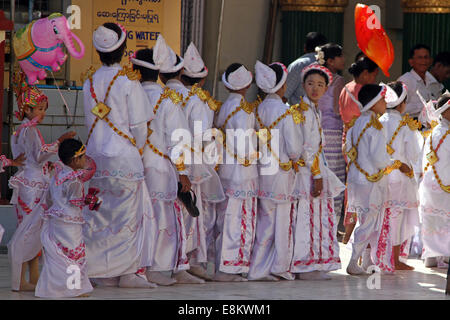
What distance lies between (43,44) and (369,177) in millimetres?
2730

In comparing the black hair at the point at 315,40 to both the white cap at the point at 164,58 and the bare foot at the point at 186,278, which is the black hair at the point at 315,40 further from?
the bare foot at the point at 186,278

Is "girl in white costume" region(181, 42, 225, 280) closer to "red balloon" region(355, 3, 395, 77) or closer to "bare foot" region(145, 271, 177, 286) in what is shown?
"bare foot" region(145, 271, 177, 286)

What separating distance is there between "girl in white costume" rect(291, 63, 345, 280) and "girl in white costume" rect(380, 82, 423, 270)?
25.4 inches

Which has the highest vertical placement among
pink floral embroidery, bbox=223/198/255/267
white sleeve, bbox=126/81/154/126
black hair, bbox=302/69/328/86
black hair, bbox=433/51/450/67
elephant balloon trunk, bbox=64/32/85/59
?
black hair, bbox=433/51/450/67

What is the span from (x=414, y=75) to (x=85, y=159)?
511cm

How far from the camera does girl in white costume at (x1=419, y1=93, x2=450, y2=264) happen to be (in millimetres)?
8773

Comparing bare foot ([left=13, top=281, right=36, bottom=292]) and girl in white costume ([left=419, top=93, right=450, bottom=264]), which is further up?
girl in white costume ([left=419, top=93, right=450, bottom=264])

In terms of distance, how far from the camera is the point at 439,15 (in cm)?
1275

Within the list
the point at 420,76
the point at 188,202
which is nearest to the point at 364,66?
the point at 420,76

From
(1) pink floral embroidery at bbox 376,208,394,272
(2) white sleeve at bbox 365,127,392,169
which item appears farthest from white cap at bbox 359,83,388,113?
(1) pink floral embroidery at bbox 376,208,394,272

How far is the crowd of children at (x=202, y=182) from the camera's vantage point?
23.3 feet

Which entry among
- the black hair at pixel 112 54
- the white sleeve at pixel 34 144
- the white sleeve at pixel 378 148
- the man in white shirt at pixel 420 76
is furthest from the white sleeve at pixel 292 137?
the man in white shirt at pixel 420 76

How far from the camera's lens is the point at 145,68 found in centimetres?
761

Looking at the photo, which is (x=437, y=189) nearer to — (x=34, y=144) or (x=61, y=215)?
(x=34, y=144)
